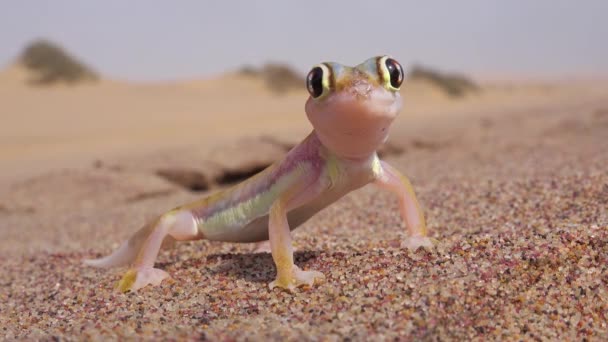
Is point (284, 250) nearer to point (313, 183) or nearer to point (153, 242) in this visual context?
point (313, 183)

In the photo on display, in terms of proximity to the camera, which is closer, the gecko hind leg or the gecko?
the gecko

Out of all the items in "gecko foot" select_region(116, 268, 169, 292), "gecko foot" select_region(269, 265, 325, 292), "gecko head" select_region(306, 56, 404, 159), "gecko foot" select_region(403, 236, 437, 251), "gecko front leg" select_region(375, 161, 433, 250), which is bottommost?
"gecko foot" select_region(116, 268, 169, 292)

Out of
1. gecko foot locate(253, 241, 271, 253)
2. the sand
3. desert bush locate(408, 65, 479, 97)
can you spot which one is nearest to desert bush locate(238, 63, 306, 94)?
desert bush locate(408, 65, 479, 97)

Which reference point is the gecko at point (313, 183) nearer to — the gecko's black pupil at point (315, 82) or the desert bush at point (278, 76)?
the gecko's black pupil at point (315, 82)

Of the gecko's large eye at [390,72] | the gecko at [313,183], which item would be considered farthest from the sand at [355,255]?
the gecko's large eye at [390,72]

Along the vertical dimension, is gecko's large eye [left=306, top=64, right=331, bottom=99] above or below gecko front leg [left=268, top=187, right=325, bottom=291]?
above

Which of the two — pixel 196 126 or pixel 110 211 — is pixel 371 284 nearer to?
pixel 110 211

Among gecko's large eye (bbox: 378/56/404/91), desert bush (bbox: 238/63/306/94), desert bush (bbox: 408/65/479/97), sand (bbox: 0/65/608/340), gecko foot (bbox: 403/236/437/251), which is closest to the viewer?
sand (bbox: 0/65/608/340)

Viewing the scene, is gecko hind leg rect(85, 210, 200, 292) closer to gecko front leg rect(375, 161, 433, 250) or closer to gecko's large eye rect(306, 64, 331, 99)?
gecko front leg rect(375, 161, 433, 250)
